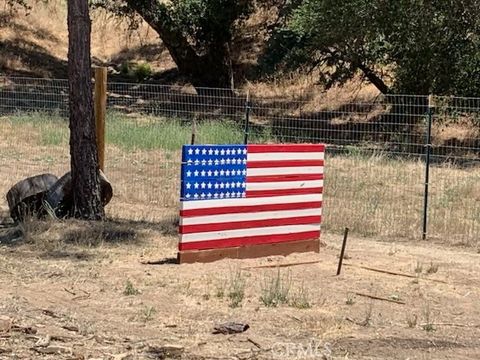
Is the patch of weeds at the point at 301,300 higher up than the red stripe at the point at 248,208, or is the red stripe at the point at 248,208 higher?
the red stripe at the point at 248,208

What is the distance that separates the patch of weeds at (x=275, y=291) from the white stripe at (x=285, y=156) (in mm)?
1622

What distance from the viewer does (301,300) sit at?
22.6 feet

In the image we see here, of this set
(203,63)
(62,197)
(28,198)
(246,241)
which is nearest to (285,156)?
(246,241)

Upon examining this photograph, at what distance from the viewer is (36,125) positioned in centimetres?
1748

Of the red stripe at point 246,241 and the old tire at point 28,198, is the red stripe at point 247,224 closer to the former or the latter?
the red stripe at point 246,241

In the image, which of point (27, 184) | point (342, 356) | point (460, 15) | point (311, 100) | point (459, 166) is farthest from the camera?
point (311, 100)

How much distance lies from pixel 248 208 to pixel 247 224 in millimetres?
178

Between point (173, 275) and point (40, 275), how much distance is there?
50.7 inches

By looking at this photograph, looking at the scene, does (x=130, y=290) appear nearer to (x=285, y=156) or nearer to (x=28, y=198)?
(x=285, y=156)

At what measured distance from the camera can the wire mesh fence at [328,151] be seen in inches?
468

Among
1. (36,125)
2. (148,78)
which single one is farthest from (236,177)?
(148,78)

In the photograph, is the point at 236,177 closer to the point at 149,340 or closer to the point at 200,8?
the point at 149,340

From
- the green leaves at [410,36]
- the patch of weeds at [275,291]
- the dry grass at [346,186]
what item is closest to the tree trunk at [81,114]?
the dry grass at [346,186]

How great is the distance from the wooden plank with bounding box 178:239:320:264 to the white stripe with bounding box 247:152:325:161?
98 centimetres
